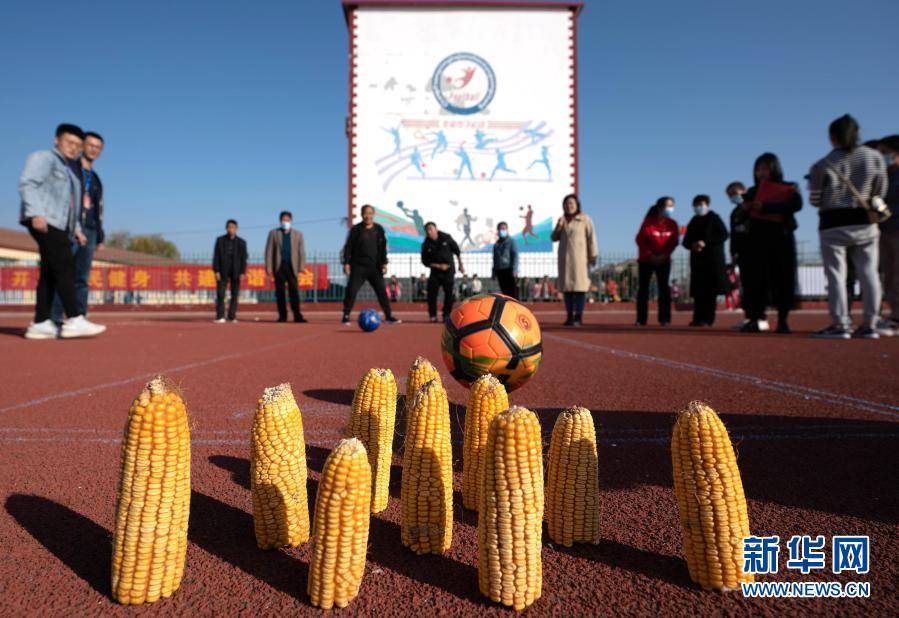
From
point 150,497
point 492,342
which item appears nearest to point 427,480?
point 150,497

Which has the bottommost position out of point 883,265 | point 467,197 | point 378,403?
point 378,403

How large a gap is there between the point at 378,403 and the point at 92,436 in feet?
5.26

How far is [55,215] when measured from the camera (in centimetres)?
657

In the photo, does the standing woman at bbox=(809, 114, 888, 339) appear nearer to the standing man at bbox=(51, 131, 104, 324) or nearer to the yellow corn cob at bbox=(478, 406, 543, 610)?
the yellow corn cob at bbox=(478, 406, 543, 610)

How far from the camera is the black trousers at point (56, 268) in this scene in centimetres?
651

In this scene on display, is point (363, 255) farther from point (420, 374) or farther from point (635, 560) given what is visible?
point (635, 560)

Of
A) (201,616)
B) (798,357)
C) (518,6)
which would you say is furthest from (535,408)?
(518,6)

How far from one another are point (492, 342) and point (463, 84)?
25.8m

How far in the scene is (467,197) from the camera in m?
26.0

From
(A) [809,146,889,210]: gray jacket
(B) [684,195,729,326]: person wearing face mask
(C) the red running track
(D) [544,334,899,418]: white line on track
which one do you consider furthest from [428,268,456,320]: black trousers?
(A) [809,146,889,210]: gray jacket

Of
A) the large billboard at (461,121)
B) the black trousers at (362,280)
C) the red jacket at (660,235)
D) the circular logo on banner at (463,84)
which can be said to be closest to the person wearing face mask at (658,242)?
the red jacket at (660,235)

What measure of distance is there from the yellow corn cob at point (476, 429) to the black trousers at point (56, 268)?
6.80m

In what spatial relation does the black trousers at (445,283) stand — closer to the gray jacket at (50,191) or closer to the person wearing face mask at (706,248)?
the person wearing face mask at (706,248)

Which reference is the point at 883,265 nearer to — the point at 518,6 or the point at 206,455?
the point at 206,455
